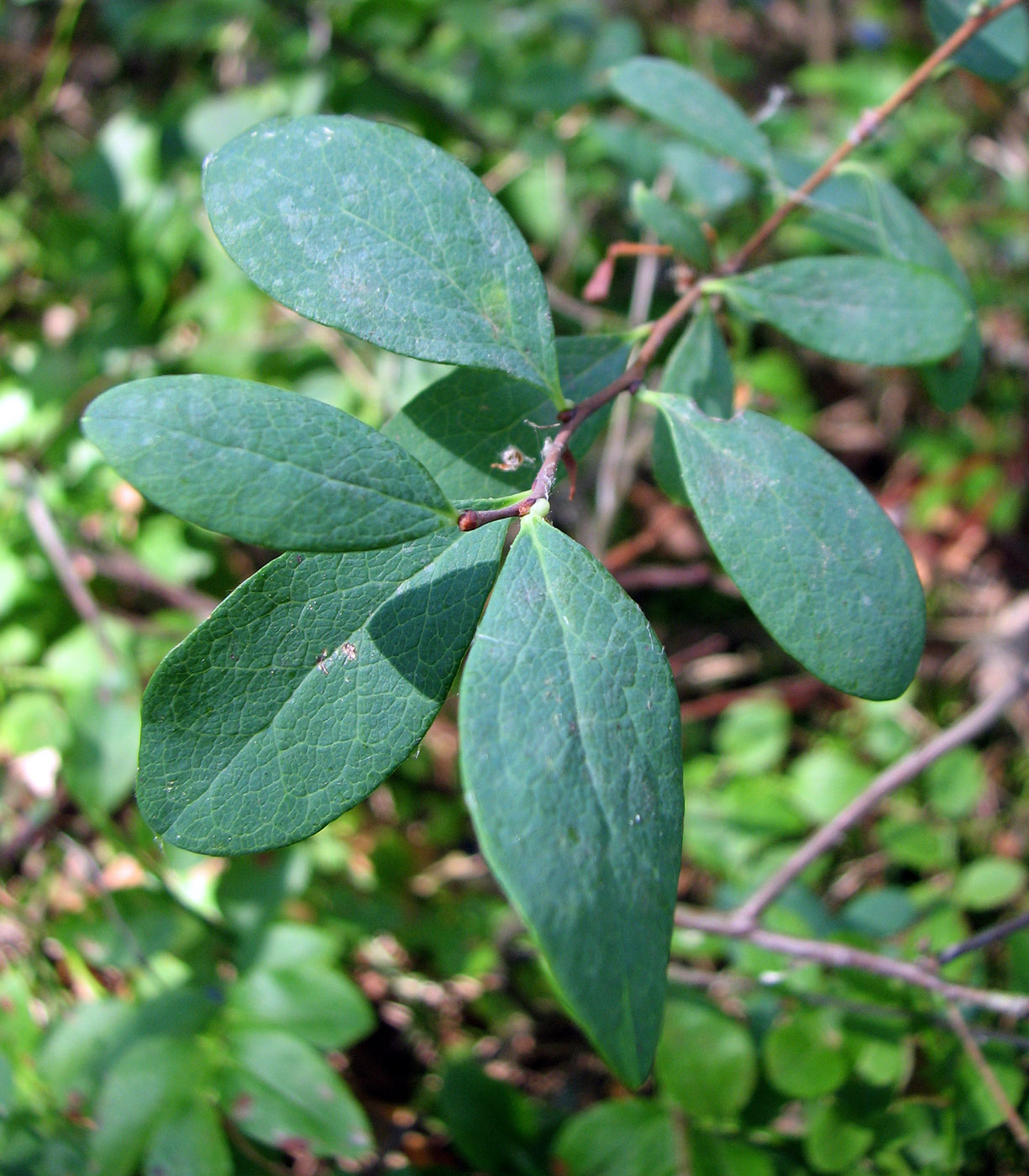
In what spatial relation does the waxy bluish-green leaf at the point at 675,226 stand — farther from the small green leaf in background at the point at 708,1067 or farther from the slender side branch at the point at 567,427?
the small green leaf in background at the point at 708,1067

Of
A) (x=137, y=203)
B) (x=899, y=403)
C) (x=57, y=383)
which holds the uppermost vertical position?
(x=137, y=203)

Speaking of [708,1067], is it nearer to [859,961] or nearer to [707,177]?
[859,961]

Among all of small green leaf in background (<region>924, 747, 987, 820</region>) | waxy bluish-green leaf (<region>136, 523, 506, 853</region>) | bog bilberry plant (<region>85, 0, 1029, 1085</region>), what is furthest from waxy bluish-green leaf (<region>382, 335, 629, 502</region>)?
small green leaf in background (<region>924, 747, 987, 820</region>)

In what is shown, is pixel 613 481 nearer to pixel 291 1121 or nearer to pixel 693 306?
pixel 693 306

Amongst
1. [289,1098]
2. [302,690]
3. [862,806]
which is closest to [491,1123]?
[289,1098]

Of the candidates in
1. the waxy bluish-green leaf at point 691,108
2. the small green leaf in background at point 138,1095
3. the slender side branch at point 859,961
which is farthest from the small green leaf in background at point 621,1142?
the waxy bluish-green leaf at point 691,108

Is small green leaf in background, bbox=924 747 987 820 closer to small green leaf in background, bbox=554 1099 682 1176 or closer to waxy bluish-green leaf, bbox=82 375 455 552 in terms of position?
small green leaf in background, bbox=554 1099 682 1176

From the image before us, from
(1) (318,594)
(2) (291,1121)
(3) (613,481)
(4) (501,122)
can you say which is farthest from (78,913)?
(4) (501,122)
